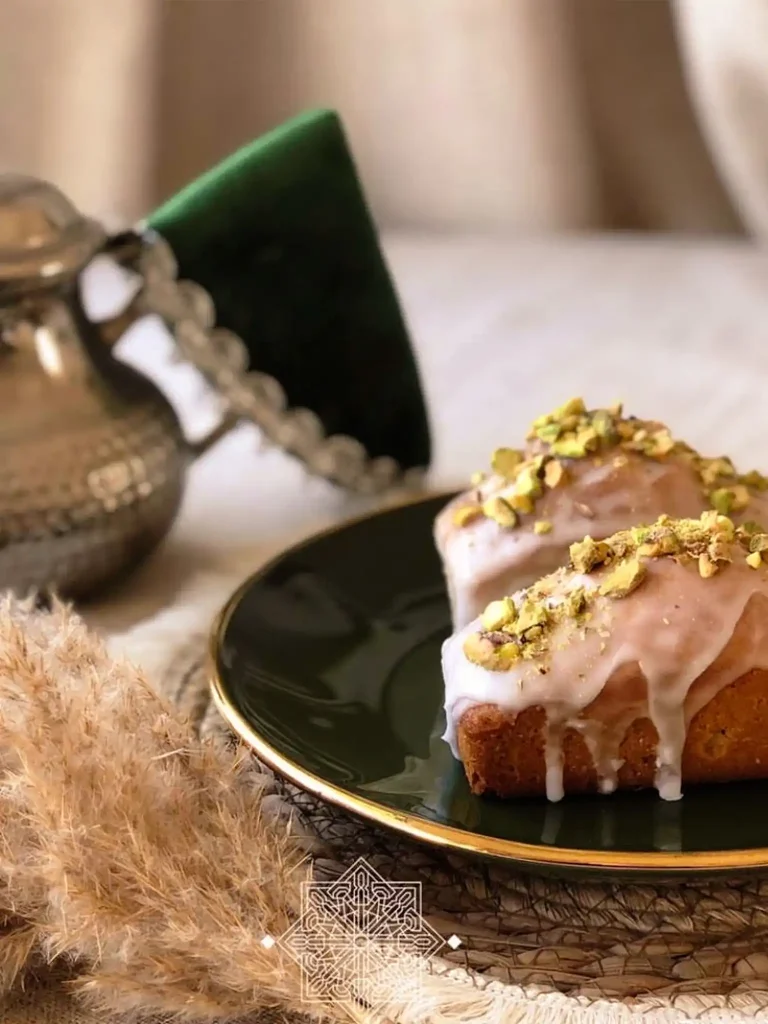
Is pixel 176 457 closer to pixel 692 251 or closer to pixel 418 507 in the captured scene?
pixel 418 507

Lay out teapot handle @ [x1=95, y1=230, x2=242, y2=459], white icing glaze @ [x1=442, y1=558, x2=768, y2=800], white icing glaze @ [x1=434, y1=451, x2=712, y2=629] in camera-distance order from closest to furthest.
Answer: white icing glaze @ [x1=442, y1=558, x2=768, y2=800]
white icing glaze @ [x1=434, y1=451, x2=712, y2=629]
teapot handle @ [x1=95, y1=230, x2=242, y2=459]

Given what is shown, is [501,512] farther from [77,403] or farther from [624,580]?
[77,403]

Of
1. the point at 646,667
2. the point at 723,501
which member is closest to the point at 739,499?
the point at 723,501

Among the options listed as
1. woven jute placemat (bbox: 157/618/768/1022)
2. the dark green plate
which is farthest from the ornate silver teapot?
woven jute placemat (bbox: 157/618/768/1022)

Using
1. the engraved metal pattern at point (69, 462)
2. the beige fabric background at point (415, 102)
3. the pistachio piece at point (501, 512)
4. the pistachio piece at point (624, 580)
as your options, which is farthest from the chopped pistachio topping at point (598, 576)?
the beige fabric background at point (415, 102)

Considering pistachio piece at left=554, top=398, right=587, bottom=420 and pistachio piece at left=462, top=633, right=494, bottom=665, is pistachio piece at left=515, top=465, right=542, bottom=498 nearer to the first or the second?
pistachio piece at left=554, top=398, right=587, bottom=420
